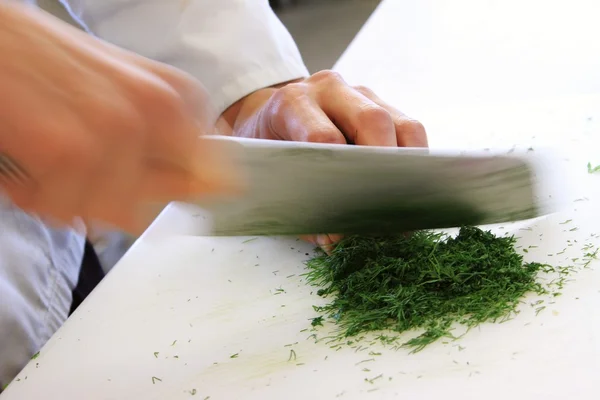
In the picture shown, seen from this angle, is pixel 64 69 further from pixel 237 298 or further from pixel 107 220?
pixel 237 298

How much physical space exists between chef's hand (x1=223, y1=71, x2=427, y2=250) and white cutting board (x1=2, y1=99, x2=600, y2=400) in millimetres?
118

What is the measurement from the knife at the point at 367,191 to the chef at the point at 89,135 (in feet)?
0.17

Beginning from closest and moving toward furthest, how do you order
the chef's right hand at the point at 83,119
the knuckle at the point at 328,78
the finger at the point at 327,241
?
the chef's right hand at the point at 83,119
the finger at the point at 327,241
the knuckle at the point at 328,78

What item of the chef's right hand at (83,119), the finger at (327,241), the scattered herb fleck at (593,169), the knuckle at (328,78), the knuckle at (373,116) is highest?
the chef's right hand at (83,119)

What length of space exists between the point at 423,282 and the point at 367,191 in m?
0.11

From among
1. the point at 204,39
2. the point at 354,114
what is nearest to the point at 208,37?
the point at 204,39

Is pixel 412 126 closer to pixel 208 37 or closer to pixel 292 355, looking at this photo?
pixel 292 355

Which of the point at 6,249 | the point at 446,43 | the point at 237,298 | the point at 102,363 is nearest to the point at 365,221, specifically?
the point at 237,298

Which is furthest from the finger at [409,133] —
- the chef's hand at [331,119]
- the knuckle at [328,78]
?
the knuckle at [328,78]

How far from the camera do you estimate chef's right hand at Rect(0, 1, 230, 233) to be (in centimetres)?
33

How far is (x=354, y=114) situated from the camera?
0.73m

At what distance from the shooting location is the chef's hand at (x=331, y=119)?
0.71m

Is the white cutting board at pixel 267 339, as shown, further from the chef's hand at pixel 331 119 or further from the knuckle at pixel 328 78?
the knuckle at pixel 328 78

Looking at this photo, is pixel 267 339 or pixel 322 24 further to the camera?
pixel 322 24
